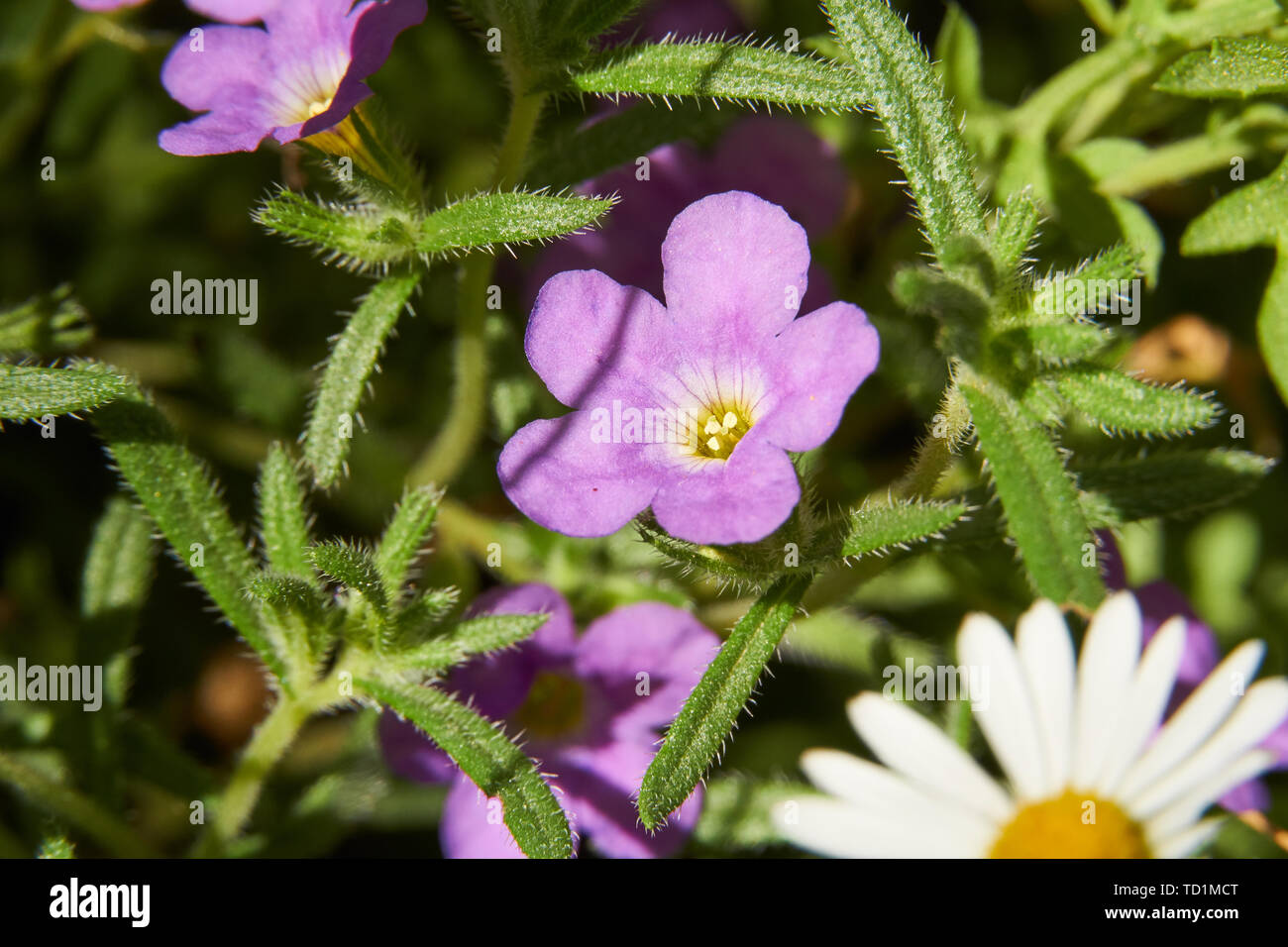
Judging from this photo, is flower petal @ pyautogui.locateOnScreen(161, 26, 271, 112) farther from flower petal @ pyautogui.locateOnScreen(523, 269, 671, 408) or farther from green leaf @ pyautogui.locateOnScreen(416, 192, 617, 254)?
flower petal @ pyautogui.locateOnScreen(523, 269, 671, 408)

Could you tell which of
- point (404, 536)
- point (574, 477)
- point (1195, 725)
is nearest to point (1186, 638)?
point (1195, 725)

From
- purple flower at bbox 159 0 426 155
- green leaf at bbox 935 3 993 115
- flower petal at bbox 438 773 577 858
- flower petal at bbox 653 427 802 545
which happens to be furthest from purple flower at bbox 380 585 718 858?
green leaf at bbox 935 3 993 115

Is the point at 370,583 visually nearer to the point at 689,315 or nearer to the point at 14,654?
the point at 689,315


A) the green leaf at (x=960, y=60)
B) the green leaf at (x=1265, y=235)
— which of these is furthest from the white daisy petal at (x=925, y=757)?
the green leaf at (x=960, y=60)

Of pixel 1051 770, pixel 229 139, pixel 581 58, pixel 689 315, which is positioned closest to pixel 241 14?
pixel 229 139

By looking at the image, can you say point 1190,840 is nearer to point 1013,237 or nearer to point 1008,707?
point 1008,707

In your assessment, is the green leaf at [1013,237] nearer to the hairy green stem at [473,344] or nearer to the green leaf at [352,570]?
the hairy green stem at [473,344]
